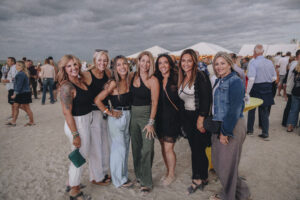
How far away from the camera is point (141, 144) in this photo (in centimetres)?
290

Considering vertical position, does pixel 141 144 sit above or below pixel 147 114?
below

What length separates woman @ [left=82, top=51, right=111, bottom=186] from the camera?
2797mm

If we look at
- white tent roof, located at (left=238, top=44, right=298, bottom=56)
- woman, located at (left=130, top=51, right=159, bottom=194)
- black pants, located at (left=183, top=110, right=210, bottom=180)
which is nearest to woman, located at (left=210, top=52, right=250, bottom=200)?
black pants, located at (left=183, top=110, right=210, bottom=180)

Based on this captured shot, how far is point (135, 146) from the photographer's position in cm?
288

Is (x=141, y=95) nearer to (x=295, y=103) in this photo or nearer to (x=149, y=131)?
(x=149, y=131)

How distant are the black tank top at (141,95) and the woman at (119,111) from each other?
0.10m

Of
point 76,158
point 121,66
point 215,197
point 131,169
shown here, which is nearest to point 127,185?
point 131,169

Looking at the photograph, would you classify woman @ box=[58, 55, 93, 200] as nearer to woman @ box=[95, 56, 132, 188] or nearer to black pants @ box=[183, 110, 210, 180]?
woman @ box=[95, 56, 132, 188]

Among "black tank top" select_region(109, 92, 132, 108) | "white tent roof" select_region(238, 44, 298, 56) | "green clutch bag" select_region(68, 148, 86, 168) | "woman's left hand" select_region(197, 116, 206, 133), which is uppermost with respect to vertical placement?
"white tent roof" select_region(238, 44, 298, 56)

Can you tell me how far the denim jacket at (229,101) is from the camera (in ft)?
6.97

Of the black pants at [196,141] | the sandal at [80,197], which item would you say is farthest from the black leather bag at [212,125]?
the sandal at [80,197]

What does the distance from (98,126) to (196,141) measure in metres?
1.51

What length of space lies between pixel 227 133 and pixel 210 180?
1371 millimetres

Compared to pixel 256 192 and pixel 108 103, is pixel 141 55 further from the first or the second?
pixel 256 192
